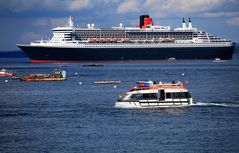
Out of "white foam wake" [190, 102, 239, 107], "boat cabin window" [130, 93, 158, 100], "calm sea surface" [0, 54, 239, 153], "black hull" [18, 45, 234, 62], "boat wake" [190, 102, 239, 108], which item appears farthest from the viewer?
"black hull" [18, 45, 234, 62]

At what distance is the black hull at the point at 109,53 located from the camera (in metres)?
187

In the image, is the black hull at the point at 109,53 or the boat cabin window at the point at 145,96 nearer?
the boat cabin window at the point at 145,96

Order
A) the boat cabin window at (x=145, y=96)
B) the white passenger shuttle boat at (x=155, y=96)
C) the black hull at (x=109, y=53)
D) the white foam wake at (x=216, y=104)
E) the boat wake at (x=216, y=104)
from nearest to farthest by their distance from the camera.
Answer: the white passenger shuttle boat at (x=155, y=96), the boat cabin window at (x=145, y=96), the boat wake at (x=216, y=104), the white foam wake at (x=216, y=104), the black hull at (x=109, y=53)

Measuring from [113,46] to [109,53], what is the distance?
2.78 metres

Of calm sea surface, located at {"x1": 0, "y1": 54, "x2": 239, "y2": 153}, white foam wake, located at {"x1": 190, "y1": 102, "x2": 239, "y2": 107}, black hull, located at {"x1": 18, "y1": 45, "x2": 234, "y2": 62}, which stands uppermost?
black hull, located at {"x1": 18, "y1": 45, "x2": 234, "y2": 62}

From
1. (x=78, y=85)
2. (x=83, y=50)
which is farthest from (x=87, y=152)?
(x=83, y=50)

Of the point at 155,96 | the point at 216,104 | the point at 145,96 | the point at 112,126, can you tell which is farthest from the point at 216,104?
the point at 112,126

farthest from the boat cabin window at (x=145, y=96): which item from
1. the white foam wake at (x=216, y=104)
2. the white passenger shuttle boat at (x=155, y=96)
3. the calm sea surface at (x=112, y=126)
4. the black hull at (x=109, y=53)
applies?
the black hull at (x=109, y=53)

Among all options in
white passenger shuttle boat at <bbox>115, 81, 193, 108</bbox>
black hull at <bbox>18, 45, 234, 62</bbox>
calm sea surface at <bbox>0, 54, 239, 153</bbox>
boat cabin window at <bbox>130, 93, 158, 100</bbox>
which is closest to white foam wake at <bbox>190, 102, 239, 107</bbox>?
calm sea surface at <bbox>0, 54, 239, 153</bbox>

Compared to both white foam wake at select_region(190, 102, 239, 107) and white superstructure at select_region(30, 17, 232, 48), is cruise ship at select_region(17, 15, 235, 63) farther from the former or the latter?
white foam wake at select_region(190, 102, 239, 107)

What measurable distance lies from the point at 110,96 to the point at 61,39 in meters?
119

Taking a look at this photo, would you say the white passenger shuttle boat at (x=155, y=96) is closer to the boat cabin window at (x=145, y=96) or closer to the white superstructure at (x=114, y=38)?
the boat cabin window at (x=145, y=96)

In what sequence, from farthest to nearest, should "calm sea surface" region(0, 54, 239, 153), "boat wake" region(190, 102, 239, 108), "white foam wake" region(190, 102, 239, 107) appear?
"white foam wake" region(190, 102, 239, 107) < "boat wake" region(190, 102, 239, 108) < "calm sea surface" region(0, 54, 239, 153)

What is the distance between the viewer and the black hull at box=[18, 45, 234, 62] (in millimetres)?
187000
